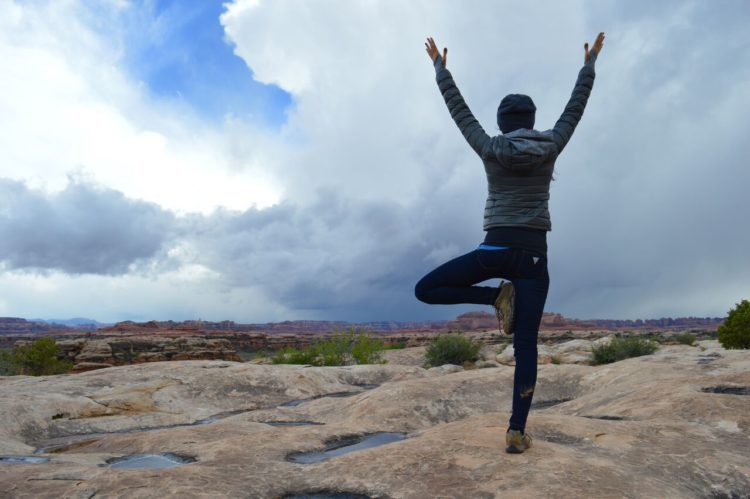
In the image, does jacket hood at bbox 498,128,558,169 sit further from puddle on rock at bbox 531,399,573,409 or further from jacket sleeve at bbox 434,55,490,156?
puddle on rock at bbox 531,399,573,409

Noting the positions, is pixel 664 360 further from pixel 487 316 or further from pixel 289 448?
pixel 487 316

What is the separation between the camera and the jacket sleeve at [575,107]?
4008 mm

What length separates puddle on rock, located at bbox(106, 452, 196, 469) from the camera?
16.0 ft

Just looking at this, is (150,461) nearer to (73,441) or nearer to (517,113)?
(73,441)

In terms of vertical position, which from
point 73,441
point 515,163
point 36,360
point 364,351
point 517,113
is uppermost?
point 517,113

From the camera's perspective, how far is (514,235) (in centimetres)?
386

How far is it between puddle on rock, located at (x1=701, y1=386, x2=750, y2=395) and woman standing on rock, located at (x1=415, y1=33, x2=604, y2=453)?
13.3 feet

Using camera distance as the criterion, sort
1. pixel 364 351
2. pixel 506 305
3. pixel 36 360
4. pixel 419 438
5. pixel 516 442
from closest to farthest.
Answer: pixel 516 442, pixel 506 305, pixel 419 438, pixel 364 351, pixel 36 360

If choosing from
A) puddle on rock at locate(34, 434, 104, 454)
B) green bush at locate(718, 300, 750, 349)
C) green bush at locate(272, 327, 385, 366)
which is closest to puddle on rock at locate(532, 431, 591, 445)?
puddle on rock at locate(34, 434, 104, 454)

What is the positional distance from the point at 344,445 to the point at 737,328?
21516 millimetres

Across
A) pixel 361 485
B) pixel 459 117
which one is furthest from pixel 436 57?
pixel 361 485

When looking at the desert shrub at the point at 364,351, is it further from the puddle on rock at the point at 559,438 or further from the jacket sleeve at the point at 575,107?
the jacket sleeve at the point at 575,107

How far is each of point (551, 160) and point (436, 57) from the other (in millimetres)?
1213

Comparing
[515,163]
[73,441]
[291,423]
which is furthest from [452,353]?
[515,163]
